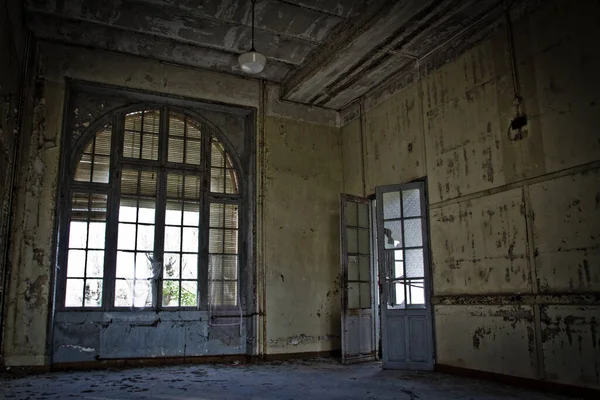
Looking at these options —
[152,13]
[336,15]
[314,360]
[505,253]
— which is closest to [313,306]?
[314,360]

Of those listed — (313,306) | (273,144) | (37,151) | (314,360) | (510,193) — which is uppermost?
(273,144)

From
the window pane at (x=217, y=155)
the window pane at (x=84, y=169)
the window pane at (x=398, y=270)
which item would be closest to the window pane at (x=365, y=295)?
the window pane at (x=398, y=270)

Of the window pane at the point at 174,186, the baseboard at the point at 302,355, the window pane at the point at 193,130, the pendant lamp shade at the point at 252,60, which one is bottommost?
the baseboard at the point at 302,355

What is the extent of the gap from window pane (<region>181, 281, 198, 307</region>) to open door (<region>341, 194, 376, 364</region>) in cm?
199

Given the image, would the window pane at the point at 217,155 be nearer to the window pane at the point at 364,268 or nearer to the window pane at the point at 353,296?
the window pane at the point at 364,268

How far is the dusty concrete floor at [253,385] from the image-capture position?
14.1ft

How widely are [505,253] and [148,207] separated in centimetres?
443

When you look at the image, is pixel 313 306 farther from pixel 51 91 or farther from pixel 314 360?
pixel 51 91

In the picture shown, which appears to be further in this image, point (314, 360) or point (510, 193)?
point (314, 360)

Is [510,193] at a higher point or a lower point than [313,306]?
higher

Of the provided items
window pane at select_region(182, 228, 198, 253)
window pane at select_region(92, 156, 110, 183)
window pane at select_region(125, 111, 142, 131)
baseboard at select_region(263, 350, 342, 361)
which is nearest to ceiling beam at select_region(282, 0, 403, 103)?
window pane at select_region(125, 111, 142, 131)

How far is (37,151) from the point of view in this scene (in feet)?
19.5

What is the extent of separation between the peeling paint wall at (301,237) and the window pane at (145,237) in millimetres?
1551

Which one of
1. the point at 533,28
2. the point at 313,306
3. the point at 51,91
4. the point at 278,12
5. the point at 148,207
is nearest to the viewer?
the point at 533,28
